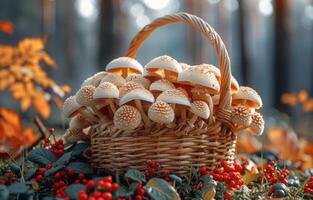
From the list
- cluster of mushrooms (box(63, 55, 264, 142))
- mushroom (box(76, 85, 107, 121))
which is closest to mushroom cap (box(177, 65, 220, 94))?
cluster of mushrooms (box(63, 55, 264, 142))

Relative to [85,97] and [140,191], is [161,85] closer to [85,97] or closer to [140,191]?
[85,97]

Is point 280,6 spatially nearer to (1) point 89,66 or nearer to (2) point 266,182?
(2) point 266,182

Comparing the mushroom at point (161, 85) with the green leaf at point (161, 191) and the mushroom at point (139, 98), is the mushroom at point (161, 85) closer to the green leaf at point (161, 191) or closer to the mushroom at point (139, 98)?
the mushroom at point (139, 98)

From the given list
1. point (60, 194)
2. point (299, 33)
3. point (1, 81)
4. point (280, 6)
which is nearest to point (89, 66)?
point (299, 33)

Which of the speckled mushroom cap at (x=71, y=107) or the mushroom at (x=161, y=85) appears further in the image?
the speckled mushroom cap at (x=71, y=107)

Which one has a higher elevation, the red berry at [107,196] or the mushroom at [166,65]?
the mushroom at [166,65]

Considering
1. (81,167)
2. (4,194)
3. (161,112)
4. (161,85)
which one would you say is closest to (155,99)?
(161,85)

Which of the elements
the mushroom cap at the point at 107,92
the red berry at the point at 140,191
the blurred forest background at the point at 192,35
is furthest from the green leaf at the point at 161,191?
the blurred forest background at the point at 192,35
